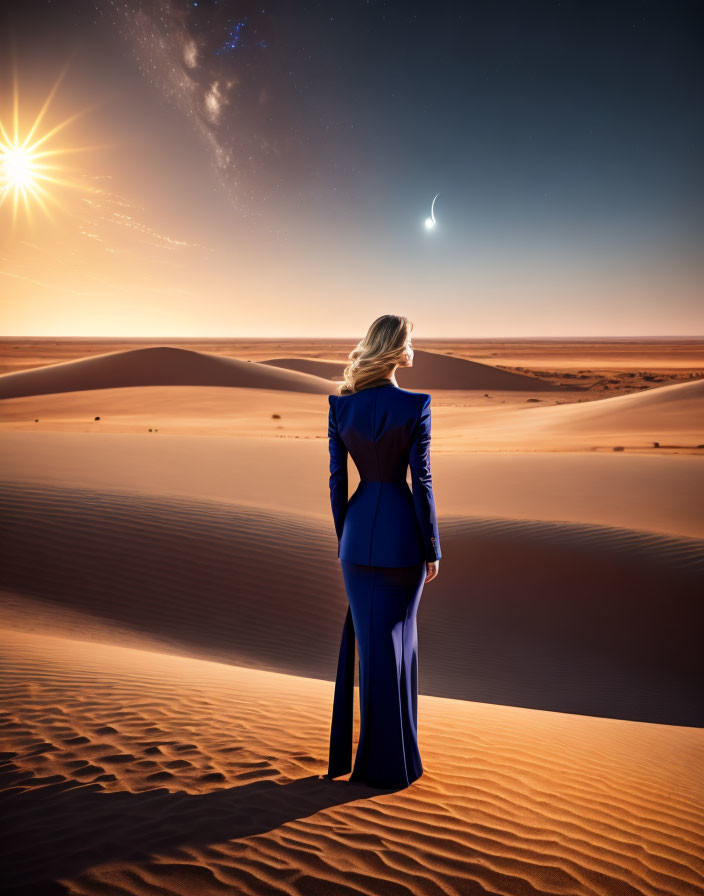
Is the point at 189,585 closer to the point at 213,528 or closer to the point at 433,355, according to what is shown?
the point at 213,528

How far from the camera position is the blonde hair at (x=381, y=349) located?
10.4 ft

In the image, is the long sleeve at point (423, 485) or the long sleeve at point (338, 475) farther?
the long sleeve at point (338, 475)

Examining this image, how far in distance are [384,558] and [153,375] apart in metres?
37.9

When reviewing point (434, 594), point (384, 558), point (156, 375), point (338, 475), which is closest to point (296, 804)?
point (384, 558)

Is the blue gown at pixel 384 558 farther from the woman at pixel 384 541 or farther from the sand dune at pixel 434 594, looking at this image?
the sand dune at pixel 434 594

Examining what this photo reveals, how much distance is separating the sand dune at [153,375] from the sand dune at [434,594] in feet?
96.4

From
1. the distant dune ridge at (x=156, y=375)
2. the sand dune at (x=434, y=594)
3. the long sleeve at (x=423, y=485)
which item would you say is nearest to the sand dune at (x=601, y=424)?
the sand dune at (x=434, y=594)

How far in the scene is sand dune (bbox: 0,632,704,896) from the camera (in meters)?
2.64

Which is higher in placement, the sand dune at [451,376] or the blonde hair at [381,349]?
the sand dune at [451,376]

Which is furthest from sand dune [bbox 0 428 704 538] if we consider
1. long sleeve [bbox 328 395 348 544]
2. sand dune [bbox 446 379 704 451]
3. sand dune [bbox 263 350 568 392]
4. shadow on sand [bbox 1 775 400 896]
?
sand dune [bbox 263 350 568 392]

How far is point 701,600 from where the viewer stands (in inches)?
319

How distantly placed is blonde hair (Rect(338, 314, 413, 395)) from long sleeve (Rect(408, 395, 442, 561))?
26 cm

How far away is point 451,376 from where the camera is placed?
163 ft

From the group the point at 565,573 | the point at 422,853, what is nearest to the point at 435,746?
the point at 422,853
